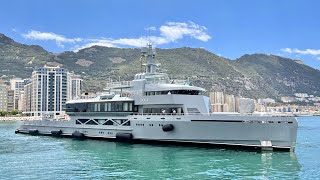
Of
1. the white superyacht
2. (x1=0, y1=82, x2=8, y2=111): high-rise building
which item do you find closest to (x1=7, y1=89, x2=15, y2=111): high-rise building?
(x1=0, y1=82, x2=8, y2=111): high-rise building

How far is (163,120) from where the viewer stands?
32156 mm

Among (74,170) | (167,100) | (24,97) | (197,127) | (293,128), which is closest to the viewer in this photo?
(74,170)

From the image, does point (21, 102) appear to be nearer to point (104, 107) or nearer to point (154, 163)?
point (104, 107)

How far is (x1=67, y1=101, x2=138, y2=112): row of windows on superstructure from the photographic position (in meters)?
36.0

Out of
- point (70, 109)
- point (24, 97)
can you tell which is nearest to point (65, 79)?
point (24, 97)

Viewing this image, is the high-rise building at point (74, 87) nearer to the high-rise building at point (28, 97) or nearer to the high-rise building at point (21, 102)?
the high-rise building at point (28, 97)

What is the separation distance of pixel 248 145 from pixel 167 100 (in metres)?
8.22

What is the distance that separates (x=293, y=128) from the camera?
2736cm

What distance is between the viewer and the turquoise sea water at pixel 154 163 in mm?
20281

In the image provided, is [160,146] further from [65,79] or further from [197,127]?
[65,79]

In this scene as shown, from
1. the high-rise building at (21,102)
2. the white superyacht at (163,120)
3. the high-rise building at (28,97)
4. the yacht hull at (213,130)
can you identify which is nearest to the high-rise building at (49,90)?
the high-rise building at (28,97)

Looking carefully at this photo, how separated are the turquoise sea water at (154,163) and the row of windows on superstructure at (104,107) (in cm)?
464

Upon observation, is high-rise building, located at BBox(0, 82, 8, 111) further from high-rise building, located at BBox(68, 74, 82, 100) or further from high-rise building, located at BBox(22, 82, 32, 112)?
high-rise building, located at BBox(68, 74, 82, 100)

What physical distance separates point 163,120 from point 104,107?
28.7 ft
